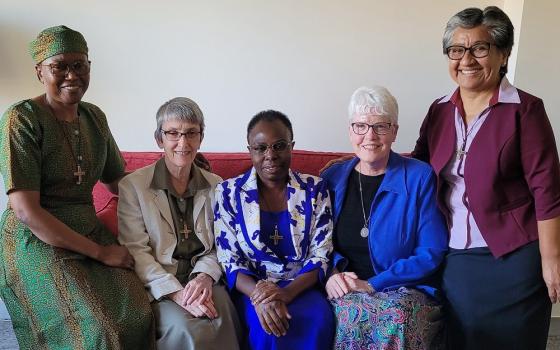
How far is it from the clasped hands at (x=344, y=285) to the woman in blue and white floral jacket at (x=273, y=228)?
0.13 ft

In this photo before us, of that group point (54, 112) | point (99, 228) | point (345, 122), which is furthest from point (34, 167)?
point (345, 122)

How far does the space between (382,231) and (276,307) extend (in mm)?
515

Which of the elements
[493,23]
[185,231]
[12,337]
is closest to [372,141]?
[493,23]

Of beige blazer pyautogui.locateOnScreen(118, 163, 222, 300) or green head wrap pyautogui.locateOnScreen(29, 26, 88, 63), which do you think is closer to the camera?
green head wrap pyautogui.locateOnScreen(29, 26, 88, 63)

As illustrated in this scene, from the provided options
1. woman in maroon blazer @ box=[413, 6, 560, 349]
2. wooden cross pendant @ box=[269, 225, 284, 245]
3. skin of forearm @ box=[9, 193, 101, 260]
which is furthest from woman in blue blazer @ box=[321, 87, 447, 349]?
skin of forearm @ box=[9, 193, 101, 260]

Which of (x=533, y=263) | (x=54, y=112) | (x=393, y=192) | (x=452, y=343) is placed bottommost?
(x=452, y=343)

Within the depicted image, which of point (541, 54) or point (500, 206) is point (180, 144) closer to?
point (500, 206)

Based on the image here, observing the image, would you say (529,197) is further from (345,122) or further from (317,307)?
(345,122)

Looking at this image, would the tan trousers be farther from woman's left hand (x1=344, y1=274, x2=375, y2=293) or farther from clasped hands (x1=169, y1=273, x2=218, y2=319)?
woman's left hand (x1=344, y1=274, x2=375, y2=293)

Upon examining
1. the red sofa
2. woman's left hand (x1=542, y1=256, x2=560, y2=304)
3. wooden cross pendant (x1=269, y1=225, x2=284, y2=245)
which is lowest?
woman's left hand (x1=542, y1=256, x2=560, y2=304)

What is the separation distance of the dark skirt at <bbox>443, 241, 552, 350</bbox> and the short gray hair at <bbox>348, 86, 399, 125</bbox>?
2.07ft

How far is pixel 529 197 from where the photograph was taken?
1.70 meters

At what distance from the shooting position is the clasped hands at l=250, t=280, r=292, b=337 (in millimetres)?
1594

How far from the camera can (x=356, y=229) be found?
1847mm
